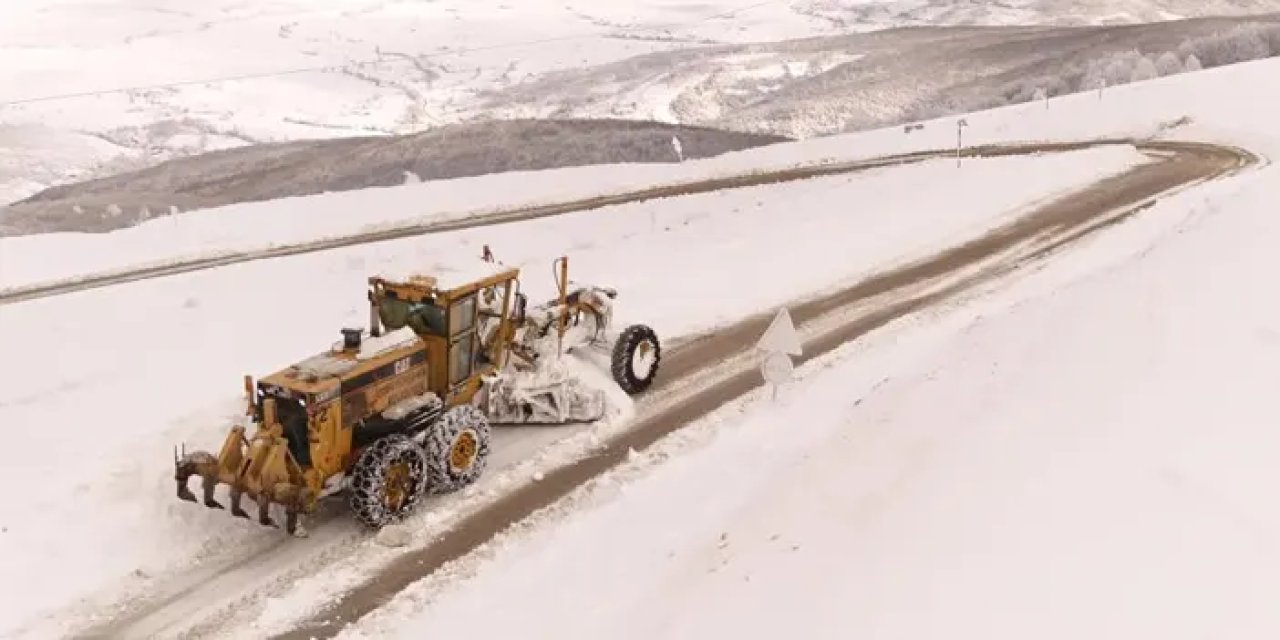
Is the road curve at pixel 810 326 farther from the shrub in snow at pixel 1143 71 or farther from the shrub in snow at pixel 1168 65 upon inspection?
the shrub in snow at pixel 1168 65

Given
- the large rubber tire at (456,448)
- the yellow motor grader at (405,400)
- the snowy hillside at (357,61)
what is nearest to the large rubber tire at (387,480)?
the yellow motor grader at (405,400)

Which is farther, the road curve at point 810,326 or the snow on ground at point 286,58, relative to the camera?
the snow on ground at point 286,58

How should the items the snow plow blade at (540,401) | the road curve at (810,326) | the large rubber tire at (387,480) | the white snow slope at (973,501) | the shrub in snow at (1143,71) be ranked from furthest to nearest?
1. the shrub in snow at (1143,71)
2. the snow plow blade at (540,401)
3. the large rubber tire at (387,480)
4. the road curve at (810,326)
5. the white snow slope at (973,501)

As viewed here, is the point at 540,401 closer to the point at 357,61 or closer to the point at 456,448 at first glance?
the point at 456,448

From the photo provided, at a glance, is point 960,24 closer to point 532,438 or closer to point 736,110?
point 736,110

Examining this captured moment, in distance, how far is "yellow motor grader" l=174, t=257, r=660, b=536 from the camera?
33.7 feet

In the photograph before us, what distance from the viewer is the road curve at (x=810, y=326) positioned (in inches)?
380

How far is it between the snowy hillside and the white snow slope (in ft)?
172

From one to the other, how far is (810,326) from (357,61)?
10757cm

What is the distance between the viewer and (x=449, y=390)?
39.2ft

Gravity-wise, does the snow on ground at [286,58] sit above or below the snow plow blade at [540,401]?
above

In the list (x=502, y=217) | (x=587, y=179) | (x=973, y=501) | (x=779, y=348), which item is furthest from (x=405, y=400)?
(x=587, y=179)

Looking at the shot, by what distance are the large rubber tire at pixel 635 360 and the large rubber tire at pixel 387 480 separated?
3.67 m

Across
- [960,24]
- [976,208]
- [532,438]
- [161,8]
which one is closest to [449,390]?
[532,438]
